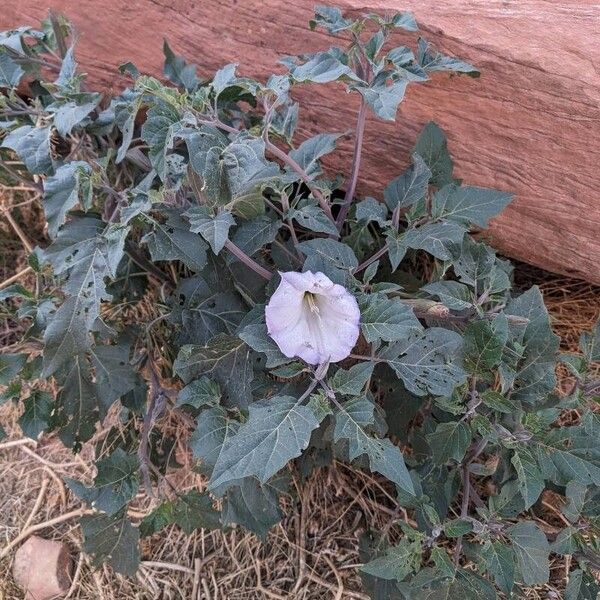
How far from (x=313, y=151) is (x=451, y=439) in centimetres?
52

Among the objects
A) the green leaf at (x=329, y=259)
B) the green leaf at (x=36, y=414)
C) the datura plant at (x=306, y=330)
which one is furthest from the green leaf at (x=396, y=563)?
the green leaf at (x=36, y=414)

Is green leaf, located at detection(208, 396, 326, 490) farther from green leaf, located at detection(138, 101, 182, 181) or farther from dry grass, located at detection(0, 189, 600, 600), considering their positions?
dry grass, located at detection(0, 189, 600, 600)

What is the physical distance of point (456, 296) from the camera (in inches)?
46.1

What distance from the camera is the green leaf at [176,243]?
1.15 m

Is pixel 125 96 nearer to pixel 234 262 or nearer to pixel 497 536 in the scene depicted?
pixel 234 262

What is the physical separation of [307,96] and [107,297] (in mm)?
Result: 584

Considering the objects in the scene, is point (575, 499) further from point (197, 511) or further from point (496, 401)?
point (197, 511)

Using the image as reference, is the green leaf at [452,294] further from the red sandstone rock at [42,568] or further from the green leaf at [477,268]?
the red sandstone rock at [42,568]

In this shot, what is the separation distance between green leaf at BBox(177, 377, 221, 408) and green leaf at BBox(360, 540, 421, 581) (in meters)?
0.35

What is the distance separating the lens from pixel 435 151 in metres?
1.31

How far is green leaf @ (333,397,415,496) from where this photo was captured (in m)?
1.01

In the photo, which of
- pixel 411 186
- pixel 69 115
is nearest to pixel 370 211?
pixel 411 186

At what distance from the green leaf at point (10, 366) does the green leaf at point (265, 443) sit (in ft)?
1.60

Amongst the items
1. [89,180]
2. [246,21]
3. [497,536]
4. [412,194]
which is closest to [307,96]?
[246,21]
